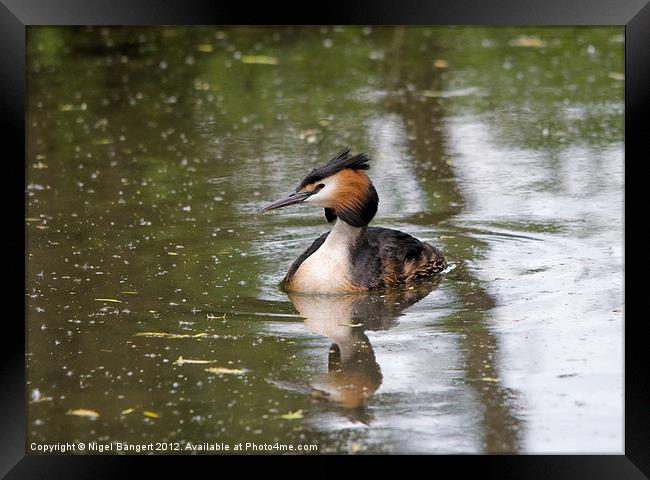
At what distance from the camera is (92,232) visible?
11.8 meters

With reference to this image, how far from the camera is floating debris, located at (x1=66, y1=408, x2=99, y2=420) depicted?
8307 millimetres

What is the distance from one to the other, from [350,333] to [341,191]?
57.3 inches

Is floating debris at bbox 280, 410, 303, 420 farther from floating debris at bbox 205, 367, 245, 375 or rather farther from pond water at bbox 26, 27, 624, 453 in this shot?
floating debris at bbox 205, 367, 245, 375

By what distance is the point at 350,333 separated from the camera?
979 centimetres

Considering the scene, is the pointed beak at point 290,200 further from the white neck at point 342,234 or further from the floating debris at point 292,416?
the floating debris at point 292,416

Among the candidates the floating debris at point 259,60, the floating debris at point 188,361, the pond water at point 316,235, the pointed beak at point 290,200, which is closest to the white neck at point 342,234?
the pointed beak at point 290,200

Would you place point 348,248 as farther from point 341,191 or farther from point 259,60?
point 259,60

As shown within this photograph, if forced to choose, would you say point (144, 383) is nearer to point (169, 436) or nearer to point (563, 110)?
point (169, 436)

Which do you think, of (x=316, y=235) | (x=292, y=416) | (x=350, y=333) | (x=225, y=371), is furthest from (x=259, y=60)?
(x=292, y=416)

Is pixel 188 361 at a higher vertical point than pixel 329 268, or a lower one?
lower

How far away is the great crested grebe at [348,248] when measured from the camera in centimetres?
1070

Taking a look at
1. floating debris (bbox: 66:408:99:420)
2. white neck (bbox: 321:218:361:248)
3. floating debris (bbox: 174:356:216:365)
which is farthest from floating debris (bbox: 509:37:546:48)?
floating debris (bbox: 66:408:99:420)

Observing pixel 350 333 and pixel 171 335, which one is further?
pixel 350 333

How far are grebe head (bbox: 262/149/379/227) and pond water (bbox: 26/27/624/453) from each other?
0.70m
